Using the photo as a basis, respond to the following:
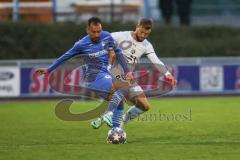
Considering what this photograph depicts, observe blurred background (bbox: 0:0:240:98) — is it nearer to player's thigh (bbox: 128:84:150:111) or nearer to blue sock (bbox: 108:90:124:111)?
player's thigh (bbox: 128:84:150:111)

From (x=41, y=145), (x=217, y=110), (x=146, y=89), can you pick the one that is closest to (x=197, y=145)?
(x=41, y=145)

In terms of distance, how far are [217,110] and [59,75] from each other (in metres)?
6.81

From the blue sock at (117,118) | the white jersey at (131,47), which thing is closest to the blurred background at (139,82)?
the blue sock at (117,118)

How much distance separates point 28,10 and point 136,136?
1897 cm

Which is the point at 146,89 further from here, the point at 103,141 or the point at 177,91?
the point at 103,141

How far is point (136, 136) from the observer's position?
1423cm

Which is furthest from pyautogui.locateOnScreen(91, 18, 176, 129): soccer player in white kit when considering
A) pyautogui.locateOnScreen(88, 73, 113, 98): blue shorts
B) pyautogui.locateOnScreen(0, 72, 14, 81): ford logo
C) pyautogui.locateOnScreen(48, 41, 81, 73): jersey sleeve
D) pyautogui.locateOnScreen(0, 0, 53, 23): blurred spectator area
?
pyautogui.locateOnScreen(0, 0, 53, 23): blurred spectator area

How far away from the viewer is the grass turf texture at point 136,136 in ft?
37.3

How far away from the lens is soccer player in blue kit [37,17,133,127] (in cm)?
1297

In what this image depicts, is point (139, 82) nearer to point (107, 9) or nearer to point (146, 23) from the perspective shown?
point (107, 9)

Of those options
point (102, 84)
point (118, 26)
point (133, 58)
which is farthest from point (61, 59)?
point (118, 26)

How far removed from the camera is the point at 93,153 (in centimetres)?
1147

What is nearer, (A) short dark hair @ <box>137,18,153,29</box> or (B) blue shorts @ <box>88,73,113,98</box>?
(A) short dark hair @ <box>137,18,153,29</box>

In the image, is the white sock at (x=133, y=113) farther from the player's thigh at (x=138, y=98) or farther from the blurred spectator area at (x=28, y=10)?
the blurred spectator area at (x=28, y=10)
